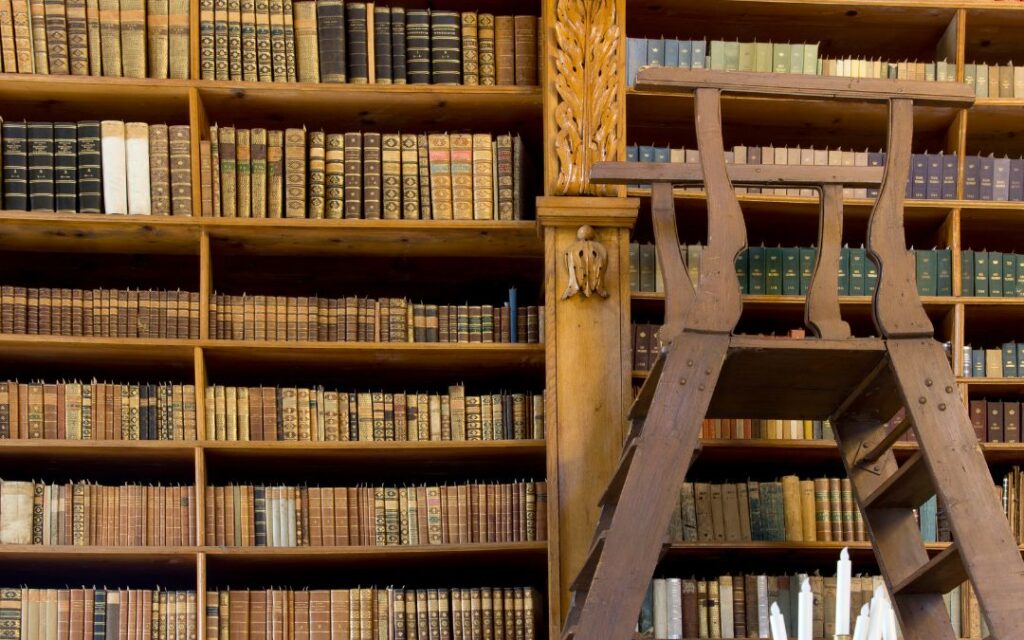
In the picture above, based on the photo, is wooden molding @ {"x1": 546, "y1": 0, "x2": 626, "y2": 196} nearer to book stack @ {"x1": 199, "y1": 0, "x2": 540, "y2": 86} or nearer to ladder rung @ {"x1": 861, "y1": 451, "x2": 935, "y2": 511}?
book stack @ {"x1": 199, "y1": 0, "x2": 540, "y2": 86}

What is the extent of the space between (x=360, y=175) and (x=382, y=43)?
1.30ft

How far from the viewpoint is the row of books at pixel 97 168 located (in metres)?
4.29

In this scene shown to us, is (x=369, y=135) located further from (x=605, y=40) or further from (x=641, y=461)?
(x=641, y=461)

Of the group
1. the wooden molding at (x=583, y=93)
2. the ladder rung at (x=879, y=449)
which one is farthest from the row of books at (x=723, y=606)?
the wooden molding at (x=583, y=93)

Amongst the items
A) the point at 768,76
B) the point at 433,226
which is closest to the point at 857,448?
the point at 768,76

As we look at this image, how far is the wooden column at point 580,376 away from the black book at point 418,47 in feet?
1.92

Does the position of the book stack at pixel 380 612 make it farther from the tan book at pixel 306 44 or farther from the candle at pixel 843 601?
the candle at pixel 843 601

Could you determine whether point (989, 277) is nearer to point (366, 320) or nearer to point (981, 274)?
point (981, 274)

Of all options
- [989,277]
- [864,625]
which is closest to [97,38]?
[989,277]

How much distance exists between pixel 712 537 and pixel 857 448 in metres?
0.58

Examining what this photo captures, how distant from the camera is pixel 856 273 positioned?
4.38 meters

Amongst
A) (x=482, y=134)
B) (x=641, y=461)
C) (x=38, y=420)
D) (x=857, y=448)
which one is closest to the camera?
(x=641, y=461)

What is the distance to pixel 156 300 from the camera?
14.0 ft

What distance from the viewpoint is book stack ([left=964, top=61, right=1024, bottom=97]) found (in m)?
4.55
